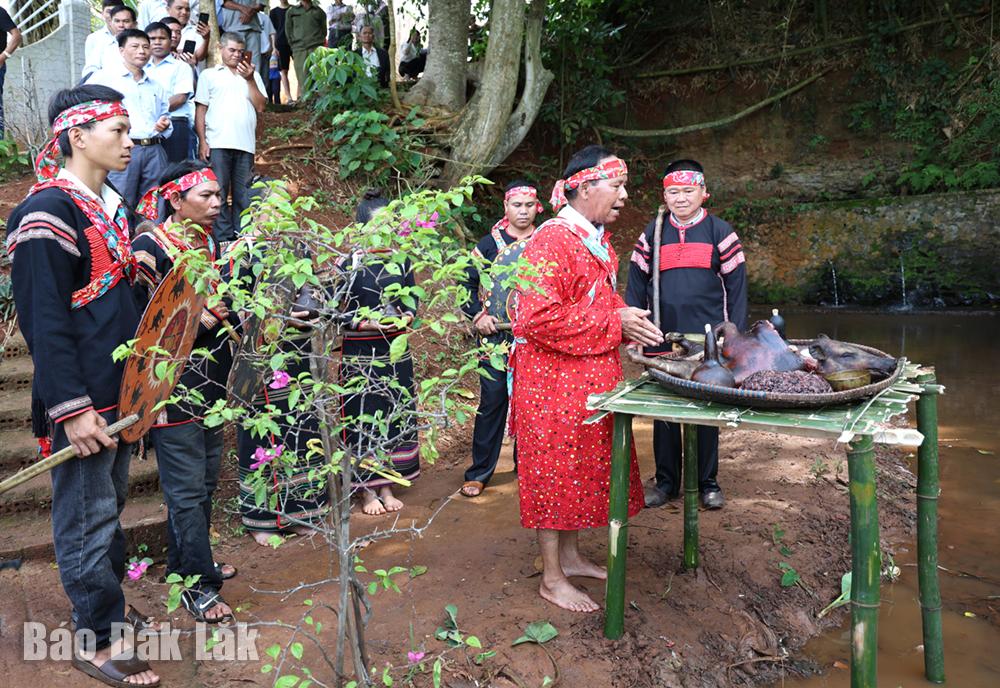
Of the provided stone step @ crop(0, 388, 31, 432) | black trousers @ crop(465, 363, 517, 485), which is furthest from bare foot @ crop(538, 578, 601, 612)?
stone step @ crop(0, 388, 31, 432)

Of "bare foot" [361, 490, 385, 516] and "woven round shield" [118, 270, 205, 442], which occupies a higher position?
"woven round shield" [118, 270, 205, 442]

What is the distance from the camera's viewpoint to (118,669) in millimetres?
3016

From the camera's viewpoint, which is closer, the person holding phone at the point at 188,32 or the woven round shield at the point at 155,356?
the woven round shield at the point at 155,356

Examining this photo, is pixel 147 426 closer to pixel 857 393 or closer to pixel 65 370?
pixel 65 370

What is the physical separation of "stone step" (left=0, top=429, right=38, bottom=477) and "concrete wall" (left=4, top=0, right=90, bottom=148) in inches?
169

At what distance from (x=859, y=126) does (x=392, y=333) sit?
9627 mm

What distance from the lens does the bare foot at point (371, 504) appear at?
4.71 meters

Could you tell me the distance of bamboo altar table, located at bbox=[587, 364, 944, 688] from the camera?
8.91 ft

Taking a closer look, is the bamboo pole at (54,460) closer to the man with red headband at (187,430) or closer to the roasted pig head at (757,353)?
the man with red headband at (187,430)

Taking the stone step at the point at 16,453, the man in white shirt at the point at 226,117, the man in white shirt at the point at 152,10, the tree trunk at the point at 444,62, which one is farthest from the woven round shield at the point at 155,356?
the tree trunk at the point at 444,62

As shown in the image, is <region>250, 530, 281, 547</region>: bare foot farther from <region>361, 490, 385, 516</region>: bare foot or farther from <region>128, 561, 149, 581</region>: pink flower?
<region>128, 561, 149, 581</region>: pink flower

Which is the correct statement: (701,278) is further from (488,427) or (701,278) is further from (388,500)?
(388,500)

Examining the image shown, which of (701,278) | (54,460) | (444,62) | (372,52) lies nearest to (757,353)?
(701,278)

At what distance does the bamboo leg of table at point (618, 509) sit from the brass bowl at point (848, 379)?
0.74 meters
